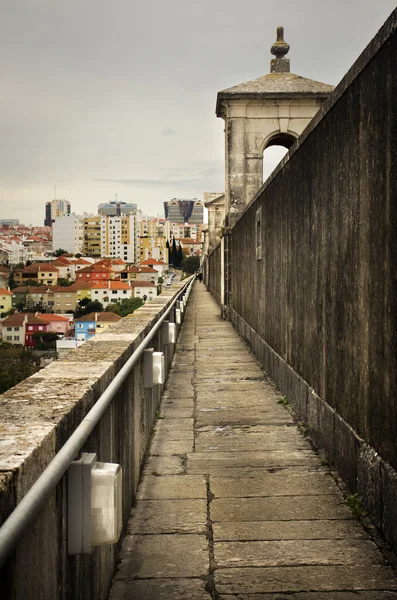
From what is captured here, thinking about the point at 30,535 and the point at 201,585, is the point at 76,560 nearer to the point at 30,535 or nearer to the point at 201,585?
the point at 30,535

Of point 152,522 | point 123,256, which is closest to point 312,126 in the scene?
point 152,522

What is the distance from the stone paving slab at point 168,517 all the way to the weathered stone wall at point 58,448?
0.32 ft

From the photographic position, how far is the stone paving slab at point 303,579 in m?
2.82

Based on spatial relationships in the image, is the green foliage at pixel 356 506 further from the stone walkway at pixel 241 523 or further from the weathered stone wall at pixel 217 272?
the weathered stone wall at pixel 217 272

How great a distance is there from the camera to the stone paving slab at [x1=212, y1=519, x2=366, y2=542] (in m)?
3.36

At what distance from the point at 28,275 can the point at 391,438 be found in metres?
147

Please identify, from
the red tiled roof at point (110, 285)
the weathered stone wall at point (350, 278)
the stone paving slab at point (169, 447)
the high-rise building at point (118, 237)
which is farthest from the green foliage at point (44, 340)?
the high-rise building at point (118, 237)

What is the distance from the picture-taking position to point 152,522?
3.62m

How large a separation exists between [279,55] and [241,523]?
581 inches

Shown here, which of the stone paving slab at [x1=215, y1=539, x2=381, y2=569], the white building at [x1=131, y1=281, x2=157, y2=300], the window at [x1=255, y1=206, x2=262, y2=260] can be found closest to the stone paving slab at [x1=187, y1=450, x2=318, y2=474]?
the stone paving slab at [x1=215, y1=539, x2=381, y2=569]

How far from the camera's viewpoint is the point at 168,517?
3680 mm

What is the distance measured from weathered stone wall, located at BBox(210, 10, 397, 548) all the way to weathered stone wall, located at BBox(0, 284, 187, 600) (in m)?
1.33

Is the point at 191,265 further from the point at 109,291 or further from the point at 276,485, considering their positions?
the point at 276,485

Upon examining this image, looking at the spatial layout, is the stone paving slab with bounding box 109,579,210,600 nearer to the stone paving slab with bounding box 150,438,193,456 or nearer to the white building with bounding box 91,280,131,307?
the stone paving slab with bounding box 150,438,193,456
